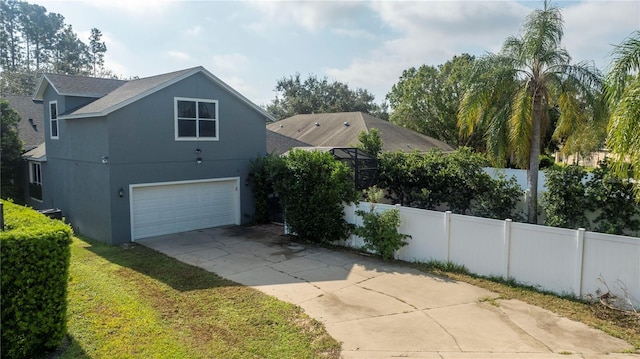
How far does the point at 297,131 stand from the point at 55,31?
37991mm

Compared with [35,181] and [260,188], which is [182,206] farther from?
[35,181]

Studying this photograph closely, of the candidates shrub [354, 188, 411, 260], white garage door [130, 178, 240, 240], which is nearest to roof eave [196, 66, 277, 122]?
white garage door [130, 178, 240, 240]

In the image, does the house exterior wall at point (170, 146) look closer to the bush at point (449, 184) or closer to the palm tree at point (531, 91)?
the bush at point (449, 184)

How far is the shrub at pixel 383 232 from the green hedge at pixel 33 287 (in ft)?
24.0

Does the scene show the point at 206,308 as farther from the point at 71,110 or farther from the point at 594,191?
the point at 71,110

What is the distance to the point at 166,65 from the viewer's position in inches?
814

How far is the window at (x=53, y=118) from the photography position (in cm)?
1586

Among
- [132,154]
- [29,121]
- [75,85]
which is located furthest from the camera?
Result: [29,121]

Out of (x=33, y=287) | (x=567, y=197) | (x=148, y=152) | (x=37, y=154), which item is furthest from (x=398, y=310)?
(x=37, y=154)

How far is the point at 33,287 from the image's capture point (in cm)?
529

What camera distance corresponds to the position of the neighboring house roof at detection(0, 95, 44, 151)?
813 inches

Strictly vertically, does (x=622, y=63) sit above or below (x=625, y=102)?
above

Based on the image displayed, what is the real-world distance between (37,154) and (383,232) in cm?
1571

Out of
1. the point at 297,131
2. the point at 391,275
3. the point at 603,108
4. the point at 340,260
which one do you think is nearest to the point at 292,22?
the point at 340,260
